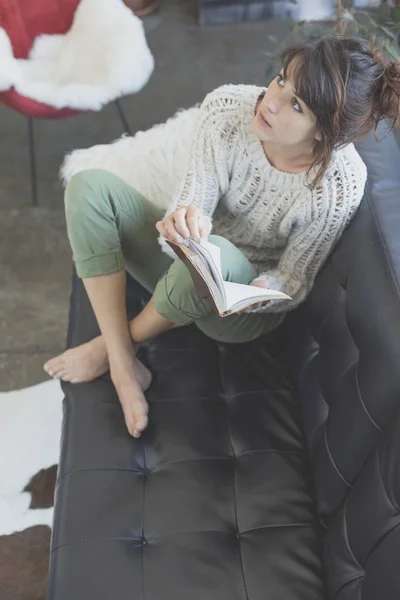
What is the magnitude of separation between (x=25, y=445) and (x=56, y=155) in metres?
1.13

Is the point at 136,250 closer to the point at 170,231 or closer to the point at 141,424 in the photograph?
the point at 170,231

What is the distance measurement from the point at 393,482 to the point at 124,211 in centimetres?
73

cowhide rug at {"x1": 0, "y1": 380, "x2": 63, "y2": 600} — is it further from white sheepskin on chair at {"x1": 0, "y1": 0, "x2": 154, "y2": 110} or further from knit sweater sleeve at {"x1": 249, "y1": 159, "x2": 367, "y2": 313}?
white sheepskin on chair at {"x1": 0, "y1": 0, "x2": 154, "y2": 110}

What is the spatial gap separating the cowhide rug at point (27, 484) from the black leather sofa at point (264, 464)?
359mm

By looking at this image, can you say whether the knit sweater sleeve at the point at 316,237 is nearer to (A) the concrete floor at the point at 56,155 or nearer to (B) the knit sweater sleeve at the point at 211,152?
(B) the knit sweater sleeve at the point at 211,152

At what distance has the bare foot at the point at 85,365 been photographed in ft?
4.13

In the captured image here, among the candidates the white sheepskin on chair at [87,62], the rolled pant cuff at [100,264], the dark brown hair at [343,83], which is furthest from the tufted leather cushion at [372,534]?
the white sheepskin on chair at [87,62]

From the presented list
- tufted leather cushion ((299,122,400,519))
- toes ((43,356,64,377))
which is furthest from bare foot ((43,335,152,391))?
tufted leather cushion ((299,122,400,519))

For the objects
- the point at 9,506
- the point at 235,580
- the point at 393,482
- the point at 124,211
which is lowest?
the point at 9,506

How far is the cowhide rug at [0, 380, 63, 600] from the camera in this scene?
134 centimetres

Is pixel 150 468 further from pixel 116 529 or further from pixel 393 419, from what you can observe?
pixel 393 419

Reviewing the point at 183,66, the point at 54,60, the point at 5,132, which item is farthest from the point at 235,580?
the point at 183,66

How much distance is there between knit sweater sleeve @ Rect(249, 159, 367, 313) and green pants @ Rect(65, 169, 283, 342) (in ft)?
0.21

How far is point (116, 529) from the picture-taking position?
3.39 feet
